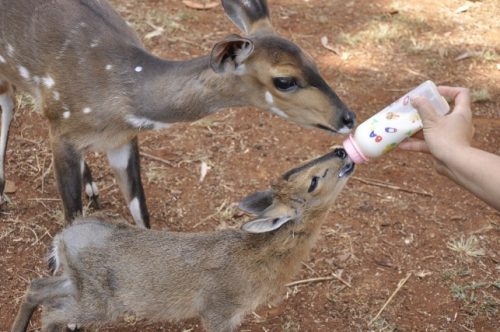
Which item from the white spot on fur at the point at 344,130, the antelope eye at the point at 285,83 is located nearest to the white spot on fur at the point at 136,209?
the antelope eye at the point at 285,83

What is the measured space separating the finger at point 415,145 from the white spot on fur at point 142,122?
52.2 inches

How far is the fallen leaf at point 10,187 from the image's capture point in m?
5.28

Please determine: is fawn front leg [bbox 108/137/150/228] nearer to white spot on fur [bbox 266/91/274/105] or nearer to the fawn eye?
white spot on fur [bbox 266/91/274/105]

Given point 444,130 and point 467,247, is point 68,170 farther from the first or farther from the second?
point 467,247

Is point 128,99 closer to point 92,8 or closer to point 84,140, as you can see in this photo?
point 84,140

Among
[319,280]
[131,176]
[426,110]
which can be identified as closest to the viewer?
[426,110]

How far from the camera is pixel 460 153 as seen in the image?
329cm

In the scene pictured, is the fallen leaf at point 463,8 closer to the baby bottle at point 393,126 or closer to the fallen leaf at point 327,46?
the fallen leaf at point 327,46

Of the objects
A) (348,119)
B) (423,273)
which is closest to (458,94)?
(348,119)

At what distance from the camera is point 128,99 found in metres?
4.19

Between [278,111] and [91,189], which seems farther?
[91,189]

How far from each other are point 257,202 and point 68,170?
1.23m

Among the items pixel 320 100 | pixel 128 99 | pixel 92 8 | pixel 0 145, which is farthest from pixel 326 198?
pixel 0 145

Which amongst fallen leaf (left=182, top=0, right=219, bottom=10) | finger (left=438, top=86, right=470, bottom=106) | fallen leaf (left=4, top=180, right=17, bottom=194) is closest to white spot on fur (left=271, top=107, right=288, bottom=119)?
finger (left=438, top=86, right=470, bottom=106)
